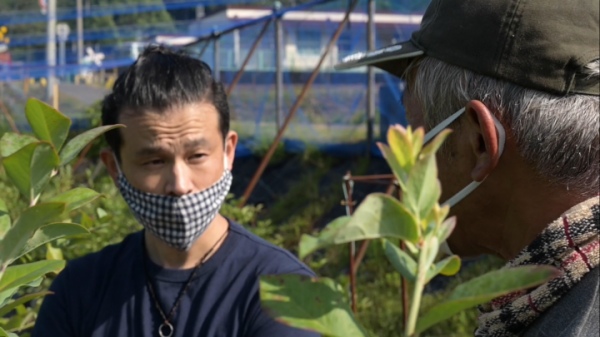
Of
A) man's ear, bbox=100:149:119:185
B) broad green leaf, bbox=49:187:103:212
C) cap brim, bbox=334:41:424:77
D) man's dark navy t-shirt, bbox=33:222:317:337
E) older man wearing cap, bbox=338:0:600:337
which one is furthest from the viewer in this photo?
man's ear, bbox=100:149:119:185

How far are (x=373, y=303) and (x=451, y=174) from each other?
3388mm

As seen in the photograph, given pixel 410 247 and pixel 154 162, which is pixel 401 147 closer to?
pixel 410 247

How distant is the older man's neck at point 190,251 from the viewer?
1889 mm

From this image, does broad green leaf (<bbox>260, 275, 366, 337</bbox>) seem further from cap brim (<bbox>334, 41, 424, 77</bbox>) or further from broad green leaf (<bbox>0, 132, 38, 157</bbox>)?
cap brim (<bbox>334, 41, 424, 77</bbox>)

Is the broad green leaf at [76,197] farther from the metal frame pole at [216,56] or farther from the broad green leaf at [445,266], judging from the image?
Answer: the metal frame pole at [216,56]

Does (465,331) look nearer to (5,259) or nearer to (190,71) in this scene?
(190,71)

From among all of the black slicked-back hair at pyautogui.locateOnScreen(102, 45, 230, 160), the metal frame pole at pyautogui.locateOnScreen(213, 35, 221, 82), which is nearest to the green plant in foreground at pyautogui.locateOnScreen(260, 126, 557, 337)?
the black slicked-back hair at pyautogui.locateOnScreen(102, 45, 230, 160)

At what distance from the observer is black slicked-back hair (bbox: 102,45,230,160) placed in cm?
188

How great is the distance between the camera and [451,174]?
1.18m

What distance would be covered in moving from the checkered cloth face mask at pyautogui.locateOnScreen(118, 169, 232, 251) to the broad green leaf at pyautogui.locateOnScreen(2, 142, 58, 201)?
105cm

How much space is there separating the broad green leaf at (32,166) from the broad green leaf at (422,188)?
1.39 feet

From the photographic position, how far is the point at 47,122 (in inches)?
31.4

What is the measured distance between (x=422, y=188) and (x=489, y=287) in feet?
0.31

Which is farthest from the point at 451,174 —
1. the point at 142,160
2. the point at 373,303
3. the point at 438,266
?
the point at 373,303
